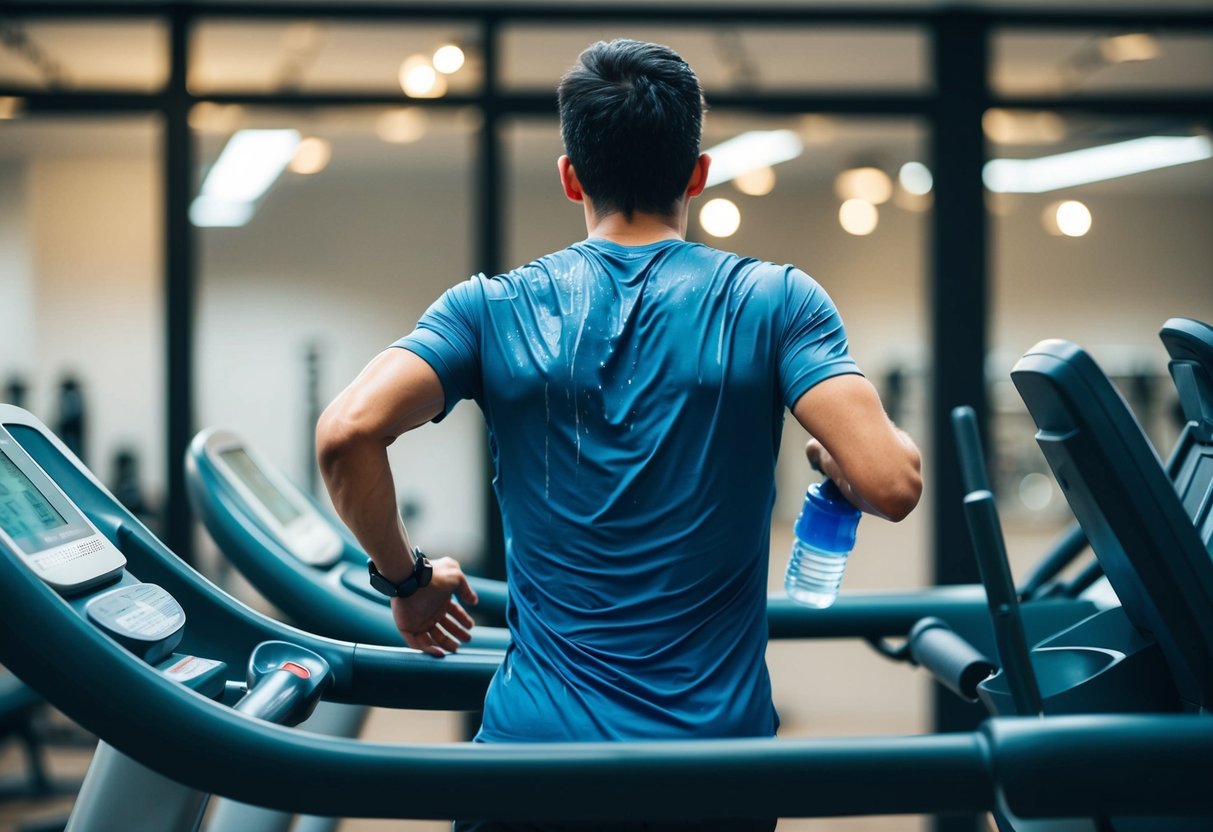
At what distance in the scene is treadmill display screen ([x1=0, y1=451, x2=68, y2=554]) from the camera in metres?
1.22

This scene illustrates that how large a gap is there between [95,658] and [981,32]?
3443 millimetres

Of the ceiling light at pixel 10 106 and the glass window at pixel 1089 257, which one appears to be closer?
the ceiling light at pixel 10 106

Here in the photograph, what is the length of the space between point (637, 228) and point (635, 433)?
0.25 metres

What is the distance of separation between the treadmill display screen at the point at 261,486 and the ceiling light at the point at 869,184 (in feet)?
7.87

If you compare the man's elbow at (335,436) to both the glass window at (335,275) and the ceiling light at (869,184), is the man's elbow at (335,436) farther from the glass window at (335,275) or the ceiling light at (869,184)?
the ceiling light at (869,184)

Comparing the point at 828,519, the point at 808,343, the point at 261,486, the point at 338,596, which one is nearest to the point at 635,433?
the point at 808,343

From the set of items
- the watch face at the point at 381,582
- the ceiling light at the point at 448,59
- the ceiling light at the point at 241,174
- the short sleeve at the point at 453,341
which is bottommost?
the watch face at the point at 381,582

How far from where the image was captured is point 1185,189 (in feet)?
12.8

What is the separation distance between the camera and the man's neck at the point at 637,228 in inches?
51.0

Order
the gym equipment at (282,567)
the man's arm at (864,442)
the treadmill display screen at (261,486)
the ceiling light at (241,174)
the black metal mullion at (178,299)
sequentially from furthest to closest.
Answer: the ceiling light at (241,174), the black metal mullion at (178,299), the treadmill display screen at (261,486), the gym equipment at (282,567), the man's arm at (864,442)

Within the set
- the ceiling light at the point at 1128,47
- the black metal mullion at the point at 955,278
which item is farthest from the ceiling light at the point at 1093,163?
the ceiling light at the point at 1128,47

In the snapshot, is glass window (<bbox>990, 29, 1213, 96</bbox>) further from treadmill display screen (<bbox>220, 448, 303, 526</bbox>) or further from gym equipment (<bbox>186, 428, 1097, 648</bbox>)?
treadmill display screen (<bbox>220, 448, 303, 526</bbox>)

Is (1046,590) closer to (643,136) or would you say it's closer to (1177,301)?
(643,136)

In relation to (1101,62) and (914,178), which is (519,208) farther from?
(1101,62)
